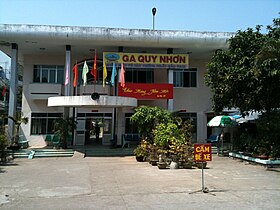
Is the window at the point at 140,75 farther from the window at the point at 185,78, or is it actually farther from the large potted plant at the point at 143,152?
the large potted plant at the point at 143,152

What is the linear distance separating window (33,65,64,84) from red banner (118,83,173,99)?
5.64 m

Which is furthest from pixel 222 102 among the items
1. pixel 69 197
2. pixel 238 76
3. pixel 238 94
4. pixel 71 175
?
pixel 69 197

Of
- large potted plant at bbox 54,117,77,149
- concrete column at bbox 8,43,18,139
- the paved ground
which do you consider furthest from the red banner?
the paved ground

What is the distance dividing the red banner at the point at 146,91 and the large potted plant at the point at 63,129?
150 inches

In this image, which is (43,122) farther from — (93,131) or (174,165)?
(174,165)

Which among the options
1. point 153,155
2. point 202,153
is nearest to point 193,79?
point 153,155

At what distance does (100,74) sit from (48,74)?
393 centimetres

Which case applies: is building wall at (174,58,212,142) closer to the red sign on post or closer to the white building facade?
the white building facade

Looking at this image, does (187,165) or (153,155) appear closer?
(187,165)

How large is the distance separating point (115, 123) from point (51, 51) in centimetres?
717

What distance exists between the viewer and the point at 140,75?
23.5m

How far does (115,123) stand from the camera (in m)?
20.7

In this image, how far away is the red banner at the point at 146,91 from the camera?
20.1m

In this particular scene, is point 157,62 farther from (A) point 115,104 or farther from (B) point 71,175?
(B) point 71,175
